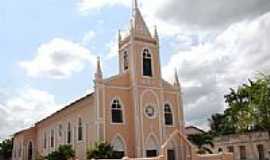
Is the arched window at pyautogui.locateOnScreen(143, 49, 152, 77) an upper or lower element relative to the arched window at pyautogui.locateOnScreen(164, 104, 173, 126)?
upper

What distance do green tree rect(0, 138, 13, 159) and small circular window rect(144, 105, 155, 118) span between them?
134ft

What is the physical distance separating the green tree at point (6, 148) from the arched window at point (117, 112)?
1576 inches

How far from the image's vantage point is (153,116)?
37.4 metres

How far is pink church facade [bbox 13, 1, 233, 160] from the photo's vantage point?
34812mm

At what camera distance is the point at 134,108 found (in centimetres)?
3634

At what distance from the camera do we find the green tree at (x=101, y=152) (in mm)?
30453

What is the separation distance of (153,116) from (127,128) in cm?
297

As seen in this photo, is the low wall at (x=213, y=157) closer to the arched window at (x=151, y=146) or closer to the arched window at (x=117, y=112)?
the arched window at (x=151, y=146)

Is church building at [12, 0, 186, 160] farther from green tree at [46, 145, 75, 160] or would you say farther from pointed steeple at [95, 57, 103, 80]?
green tree at [46, 145, 75, 160]

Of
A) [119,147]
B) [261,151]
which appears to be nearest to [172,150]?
[119,147]

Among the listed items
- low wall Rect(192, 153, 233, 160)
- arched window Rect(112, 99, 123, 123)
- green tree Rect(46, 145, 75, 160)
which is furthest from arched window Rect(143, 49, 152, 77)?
low wall Rect(192, 153, 233, 160)

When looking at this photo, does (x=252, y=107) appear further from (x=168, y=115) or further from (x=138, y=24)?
(x=138, y=24)

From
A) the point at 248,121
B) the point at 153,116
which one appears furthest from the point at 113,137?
the point at 248,121

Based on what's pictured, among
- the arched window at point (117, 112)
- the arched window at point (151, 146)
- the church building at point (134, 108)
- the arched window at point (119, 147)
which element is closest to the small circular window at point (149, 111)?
the church building at point (134, 108)
